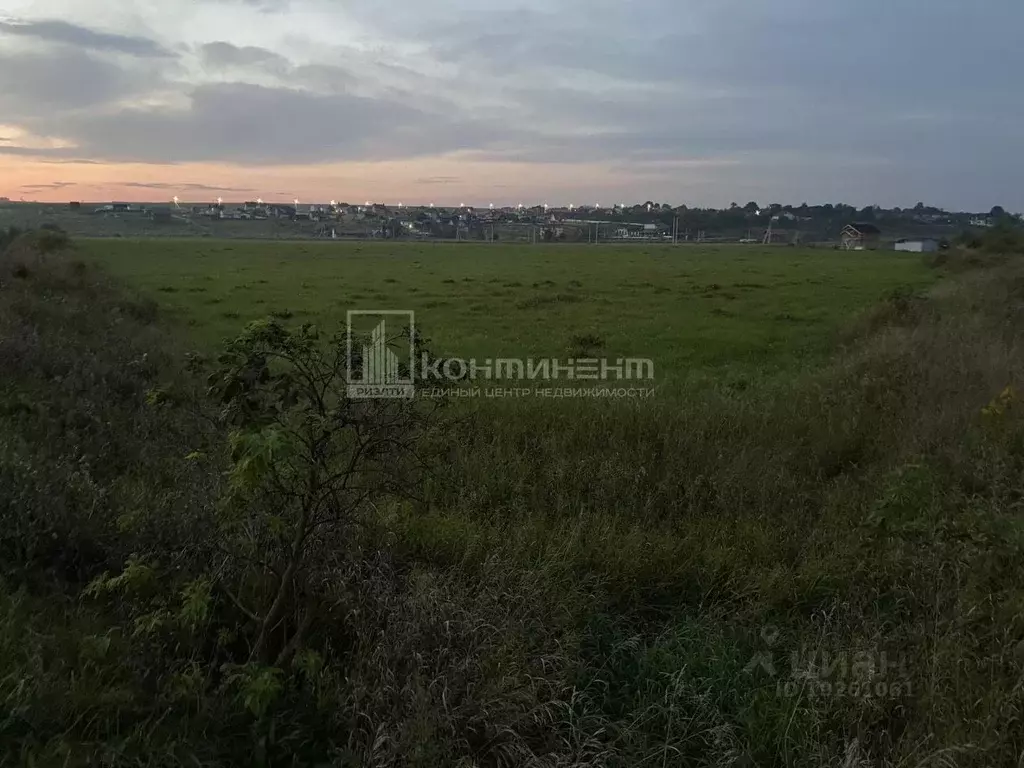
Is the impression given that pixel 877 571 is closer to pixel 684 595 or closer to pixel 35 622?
pixel 684 595

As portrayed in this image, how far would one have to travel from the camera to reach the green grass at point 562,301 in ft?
51.8

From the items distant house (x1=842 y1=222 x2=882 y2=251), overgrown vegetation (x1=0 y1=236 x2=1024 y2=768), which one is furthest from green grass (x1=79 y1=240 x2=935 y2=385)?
distant house (x1=842 y1=222 x2=882 y2=251)

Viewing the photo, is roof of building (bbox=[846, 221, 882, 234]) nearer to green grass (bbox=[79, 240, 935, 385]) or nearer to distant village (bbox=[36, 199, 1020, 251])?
distant village (bbox=[36, 199, 1020, 251])

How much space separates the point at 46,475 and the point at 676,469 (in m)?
5.35

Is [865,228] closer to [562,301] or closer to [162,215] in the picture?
[562,301]

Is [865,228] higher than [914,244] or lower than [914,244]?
higher

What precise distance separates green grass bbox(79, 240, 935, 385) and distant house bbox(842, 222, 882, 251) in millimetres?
46361

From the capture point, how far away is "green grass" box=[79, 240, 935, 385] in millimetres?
15773

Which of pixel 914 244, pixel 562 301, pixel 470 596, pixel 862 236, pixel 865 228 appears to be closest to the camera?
pixel 470 596

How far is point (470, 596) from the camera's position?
4.33 meters

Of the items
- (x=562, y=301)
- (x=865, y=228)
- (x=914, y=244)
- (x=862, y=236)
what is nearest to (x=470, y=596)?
(x=562, y=301)

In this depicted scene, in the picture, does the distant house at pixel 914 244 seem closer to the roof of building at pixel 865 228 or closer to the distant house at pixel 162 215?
the roof of building at pixel 865 228

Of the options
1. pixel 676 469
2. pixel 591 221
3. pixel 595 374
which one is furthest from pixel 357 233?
pixel 676 469

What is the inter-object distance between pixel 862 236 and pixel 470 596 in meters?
93.3
